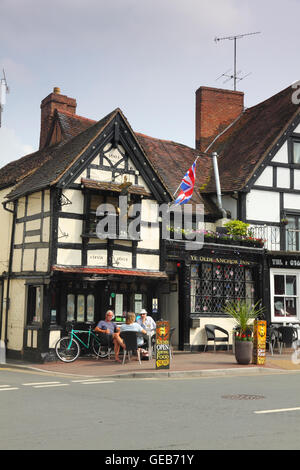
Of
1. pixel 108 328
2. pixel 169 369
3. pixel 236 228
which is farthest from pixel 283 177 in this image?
pixel 169 369

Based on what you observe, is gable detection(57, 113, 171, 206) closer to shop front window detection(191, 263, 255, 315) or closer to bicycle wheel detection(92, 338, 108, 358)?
shop front window detection(191, 263, 255, 315)

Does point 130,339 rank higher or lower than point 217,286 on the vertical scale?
lower

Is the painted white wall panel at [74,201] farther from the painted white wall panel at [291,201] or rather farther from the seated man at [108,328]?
the painted white wall panel at [291,201]

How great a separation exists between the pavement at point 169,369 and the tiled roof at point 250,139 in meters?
7.99

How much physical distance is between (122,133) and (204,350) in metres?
8.03

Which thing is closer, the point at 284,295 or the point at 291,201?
the point at 284,295

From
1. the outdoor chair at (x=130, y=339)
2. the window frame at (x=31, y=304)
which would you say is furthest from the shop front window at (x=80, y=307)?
the outdoor chair at (x=130, y=339)

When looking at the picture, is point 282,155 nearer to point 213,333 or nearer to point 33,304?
point 213,333

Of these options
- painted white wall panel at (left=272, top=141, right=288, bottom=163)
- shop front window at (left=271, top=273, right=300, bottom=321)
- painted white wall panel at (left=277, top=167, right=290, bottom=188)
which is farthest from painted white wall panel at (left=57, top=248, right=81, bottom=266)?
painted white wall panel at (left=272, top=141, right=288, bottom=163)

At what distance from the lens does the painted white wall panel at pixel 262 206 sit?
2284 centimetres

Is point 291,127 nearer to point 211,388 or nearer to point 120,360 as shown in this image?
point 120,360

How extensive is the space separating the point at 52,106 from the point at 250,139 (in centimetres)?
883

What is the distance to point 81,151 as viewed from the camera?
18.0m

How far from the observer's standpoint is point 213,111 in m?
29.1
